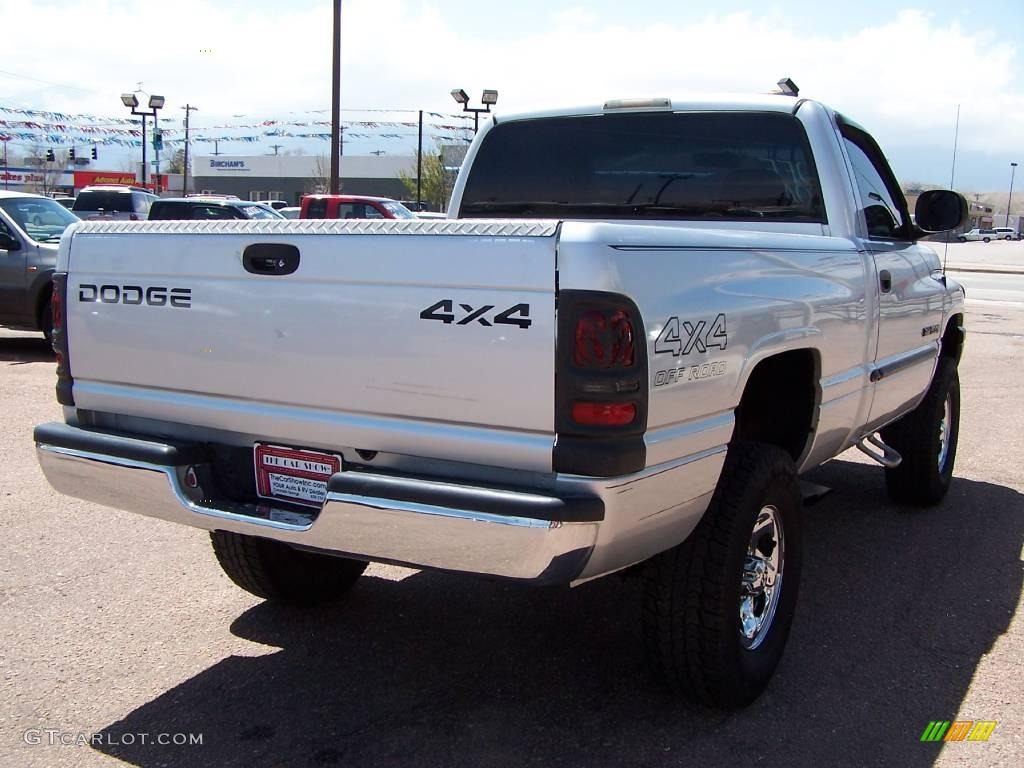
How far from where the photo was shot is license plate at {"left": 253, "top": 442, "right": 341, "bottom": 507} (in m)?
3.09

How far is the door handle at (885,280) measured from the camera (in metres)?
4.41

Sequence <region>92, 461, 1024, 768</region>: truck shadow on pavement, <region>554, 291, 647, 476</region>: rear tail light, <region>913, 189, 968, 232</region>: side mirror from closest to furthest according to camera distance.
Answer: <region>554, 291, 647, 476</region>: rear tail light < <region>92, 461, 1024, 768</region>: truck shadow on pavement < <region>913, 189, 968, 232</region>: side mirror

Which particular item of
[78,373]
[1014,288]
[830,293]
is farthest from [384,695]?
[1014,288]

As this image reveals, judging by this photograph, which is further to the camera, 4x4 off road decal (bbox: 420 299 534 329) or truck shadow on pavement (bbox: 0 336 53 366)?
truck shadow on pavement (bbox: 0 336 53 366)

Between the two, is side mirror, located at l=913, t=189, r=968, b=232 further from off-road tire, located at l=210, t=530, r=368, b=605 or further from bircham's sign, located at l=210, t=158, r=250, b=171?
bircham's sign, located at l=210, t=158, r=250, b=171

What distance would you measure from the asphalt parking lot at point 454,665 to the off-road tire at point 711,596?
0.57ft

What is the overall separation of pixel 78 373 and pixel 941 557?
13.2 ft

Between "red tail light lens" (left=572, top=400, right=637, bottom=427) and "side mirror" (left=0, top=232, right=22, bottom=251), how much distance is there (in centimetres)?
1015

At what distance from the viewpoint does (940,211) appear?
16.7 feet

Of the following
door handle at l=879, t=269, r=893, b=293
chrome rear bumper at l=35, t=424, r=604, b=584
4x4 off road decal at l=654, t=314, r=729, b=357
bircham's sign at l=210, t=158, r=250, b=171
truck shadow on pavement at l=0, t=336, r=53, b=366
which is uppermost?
bircham's sign at l=210, t=158, r=250, b=171

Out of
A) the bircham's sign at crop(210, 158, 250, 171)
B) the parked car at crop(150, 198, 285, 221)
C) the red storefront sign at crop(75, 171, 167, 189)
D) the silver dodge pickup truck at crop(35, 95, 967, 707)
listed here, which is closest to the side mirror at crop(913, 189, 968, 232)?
the silver dodge pickup truck at crop(35, 95, 967, 707)

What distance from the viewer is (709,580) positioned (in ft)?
10.3

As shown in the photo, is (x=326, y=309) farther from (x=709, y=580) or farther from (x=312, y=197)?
(x=312, y=197)

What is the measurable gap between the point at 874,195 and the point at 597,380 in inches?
112
